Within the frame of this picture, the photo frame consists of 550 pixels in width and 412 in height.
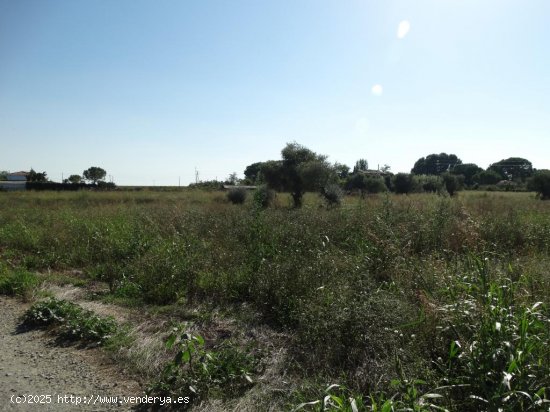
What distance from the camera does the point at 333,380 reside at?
2.98 metres

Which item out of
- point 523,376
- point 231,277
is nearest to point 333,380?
point 523,376

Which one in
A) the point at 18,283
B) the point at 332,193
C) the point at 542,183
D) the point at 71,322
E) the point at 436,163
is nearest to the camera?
the point at 71,322

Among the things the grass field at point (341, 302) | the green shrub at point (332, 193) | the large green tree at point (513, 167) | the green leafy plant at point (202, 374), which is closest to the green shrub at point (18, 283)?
the grass field at point (341, 302)

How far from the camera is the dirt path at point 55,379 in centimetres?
299

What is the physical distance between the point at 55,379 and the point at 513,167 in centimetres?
10433

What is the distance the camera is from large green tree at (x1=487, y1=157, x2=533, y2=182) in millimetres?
83312

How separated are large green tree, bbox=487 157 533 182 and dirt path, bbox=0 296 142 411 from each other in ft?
309

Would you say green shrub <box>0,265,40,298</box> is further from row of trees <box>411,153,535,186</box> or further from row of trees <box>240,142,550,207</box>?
row of trees <box>411,153,535,186</box>

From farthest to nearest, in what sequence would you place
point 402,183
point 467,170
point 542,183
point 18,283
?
point 467,170 < point 402,183 < point 542,183 < point 18,283

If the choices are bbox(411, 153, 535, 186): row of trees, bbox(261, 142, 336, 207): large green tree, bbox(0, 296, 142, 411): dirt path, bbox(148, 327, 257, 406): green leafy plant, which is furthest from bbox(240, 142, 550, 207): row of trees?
bbox(411, 153, 535, 186): row of trees

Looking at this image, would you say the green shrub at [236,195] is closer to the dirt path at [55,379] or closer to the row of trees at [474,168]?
the dirt path at [55,379]

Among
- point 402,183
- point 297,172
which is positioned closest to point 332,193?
point 297,172

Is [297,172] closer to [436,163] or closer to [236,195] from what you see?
[236,195]

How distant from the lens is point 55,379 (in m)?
3.38
